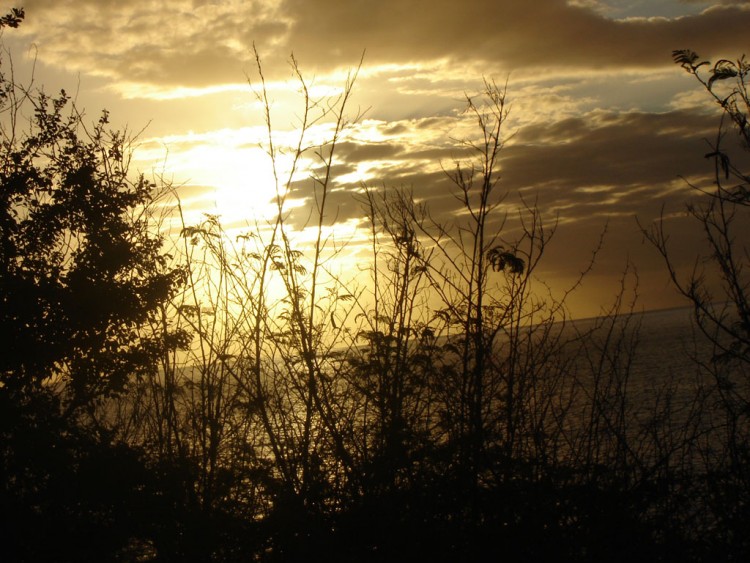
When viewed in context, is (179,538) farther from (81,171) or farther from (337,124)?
(81,171)

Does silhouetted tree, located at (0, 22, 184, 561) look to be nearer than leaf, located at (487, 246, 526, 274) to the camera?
No

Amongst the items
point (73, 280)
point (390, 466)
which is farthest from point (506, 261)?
point (73, 280)

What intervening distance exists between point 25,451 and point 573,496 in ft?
19.4

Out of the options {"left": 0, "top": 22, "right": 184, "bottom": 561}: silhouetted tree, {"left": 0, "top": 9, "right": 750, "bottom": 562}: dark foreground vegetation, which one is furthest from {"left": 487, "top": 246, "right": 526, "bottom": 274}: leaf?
{"left": 0, "top": 22, "right": 184, "bottom": 561}: silhouetted tree

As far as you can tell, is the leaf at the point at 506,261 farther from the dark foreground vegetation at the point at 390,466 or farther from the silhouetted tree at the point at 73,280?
the silhouetted tree at the point at 73,280

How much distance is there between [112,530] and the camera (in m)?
7.30

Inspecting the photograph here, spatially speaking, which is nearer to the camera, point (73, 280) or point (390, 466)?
point (390, 466)

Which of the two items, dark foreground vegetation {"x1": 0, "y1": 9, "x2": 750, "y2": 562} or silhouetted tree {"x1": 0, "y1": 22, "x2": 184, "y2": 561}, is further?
silhouetted tree {"x1": 0, "y1": 22, "x2": 184, "y2": 561}

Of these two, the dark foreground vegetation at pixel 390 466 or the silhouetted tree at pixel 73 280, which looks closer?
the dark foreground vegetation at pixel 390 466

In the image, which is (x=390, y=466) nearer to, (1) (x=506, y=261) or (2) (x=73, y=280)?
(1) (x=506, y=261)

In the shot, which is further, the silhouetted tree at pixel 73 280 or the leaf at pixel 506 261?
the silhouetted tree at pixel 73 280

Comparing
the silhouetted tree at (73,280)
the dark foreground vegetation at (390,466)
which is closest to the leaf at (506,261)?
the dark foreground vegetation at (390,466)

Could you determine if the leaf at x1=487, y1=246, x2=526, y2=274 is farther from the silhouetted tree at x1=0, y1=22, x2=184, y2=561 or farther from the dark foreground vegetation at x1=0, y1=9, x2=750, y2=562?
the silhouetted tree at x1=0, y1=22, x2=184, y2=561

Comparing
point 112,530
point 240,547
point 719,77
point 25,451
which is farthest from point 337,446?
point 719,77
